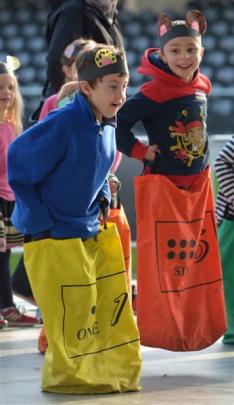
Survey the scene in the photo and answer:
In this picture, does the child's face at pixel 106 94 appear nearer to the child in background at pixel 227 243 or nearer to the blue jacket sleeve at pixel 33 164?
the blue jacket sleeve at pixel 33 164

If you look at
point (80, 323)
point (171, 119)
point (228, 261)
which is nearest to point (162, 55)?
point (171, 119)

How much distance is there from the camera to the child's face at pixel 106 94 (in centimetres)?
547

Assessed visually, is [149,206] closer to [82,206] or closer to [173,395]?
[82,206]

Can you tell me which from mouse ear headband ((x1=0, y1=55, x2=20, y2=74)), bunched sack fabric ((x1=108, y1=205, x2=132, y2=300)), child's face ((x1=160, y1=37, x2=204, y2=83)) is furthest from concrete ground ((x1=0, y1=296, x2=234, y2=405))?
mouse ear headband ((x1=0, y1=55, x2=20, y2=74))

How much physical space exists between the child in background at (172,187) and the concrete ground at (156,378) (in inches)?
6.8

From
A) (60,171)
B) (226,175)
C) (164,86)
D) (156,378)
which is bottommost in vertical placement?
(156,378)

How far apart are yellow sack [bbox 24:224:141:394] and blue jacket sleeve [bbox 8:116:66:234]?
15 centimetres

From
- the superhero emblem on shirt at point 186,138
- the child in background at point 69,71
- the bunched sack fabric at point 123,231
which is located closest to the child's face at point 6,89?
the child in background at point 69,71

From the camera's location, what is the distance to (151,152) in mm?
6250

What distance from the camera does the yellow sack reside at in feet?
17.6

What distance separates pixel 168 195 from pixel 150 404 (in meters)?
1.36

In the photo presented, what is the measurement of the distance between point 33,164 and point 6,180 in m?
2.50

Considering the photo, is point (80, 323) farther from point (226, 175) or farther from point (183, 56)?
point (226, 175)

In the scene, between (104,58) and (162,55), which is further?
(162,55)
